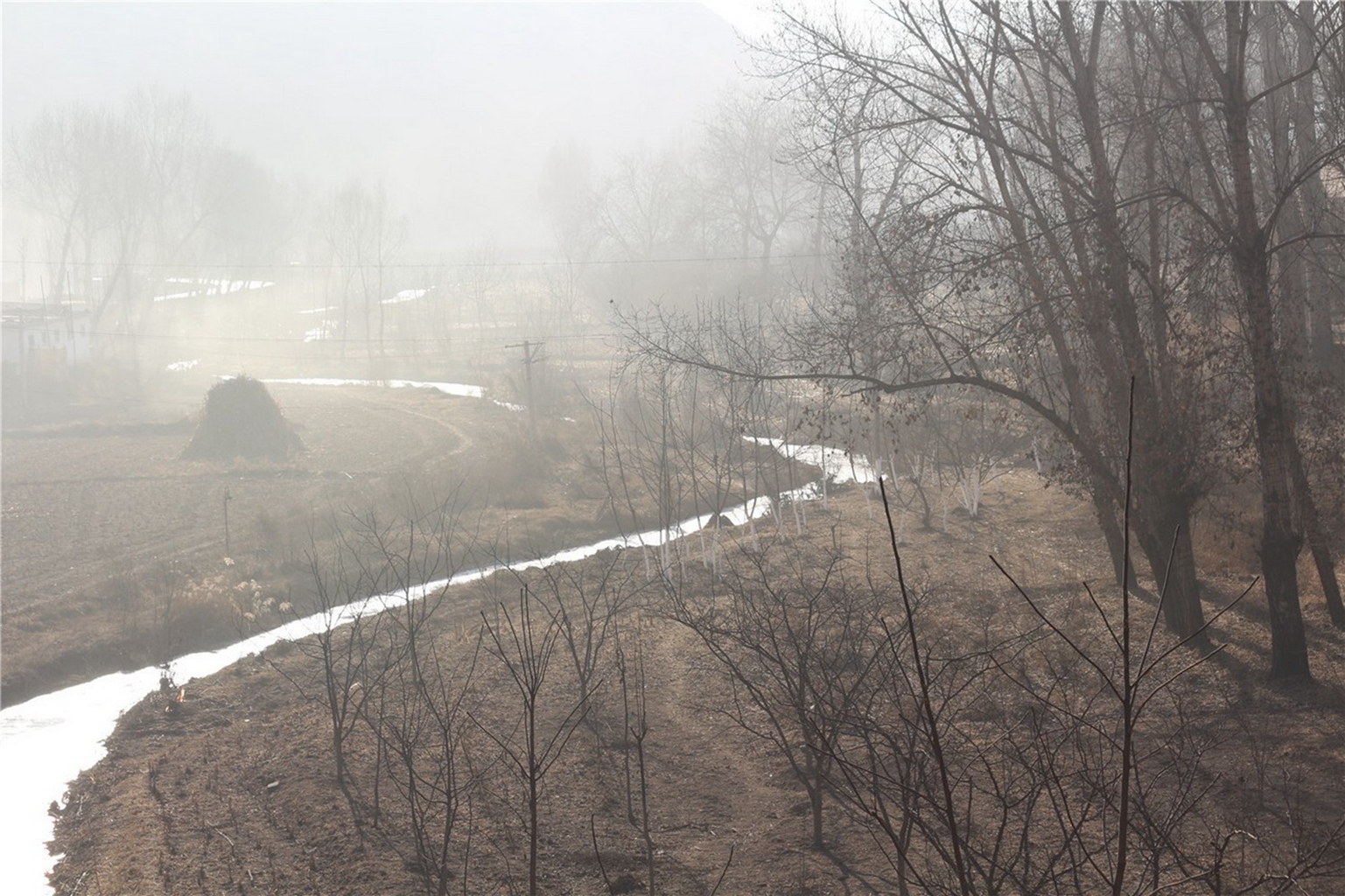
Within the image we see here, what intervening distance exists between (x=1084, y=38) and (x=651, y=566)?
10289 millimetres

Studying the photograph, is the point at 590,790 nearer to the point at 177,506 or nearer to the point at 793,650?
the point at 793,650

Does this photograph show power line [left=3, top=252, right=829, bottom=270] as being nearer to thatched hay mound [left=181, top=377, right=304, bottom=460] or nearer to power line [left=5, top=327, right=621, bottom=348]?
power line [left=5, top=327, right=621, bottom=348]

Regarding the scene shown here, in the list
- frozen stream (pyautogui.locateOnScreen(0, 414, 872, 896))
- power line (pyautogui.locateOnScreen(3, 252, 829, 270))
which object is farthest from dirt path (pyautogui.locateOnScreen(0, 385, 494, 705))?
power line (pyautogui.locateOnScreen(3, 252, 829, 270))

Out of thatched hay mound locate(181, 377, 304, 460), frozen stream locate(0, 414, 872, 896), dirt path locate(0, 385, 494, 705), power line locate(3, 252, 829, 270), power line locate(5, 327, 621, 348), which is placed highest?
power line locate(3, 252, 829, 270)

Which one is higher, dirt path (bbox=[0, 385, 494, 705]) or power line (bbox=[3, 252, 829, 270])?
power line (bbox=[3, 252, 829, 270])

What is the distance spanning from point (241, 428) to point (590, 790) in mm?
27346

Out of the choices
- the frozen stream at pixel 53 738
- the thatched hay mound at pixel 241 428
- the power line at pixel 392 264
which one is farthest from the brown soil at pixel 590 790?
the power line at pixel 392 264

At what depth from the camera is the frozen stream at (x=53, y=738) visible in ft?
33.8

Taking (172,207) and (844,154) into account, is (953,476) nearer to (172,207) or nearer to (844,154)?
(844,154)

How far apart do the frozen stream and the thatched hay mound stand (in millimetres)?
15691

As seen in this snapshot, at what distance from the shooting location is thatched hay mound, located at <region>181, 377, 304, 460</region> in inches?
1298

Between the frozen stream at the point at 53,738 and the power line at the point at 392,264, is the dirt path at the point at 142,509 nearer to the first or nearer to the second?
the frozen stream at the point at 53,738

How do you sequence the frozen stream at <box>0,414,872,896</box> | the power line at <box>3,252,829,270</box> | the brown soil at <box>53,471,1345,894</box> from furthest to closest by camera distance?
the power line at <box>3,252,829,270</box>
the frozen stream at <box>0,414,872,896</box>
the brown soil at <box>53,471,1345,894</box>

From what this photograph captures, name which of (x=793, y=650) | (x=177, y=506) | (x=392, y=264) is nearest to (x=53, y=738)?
(x=793, y=650)
